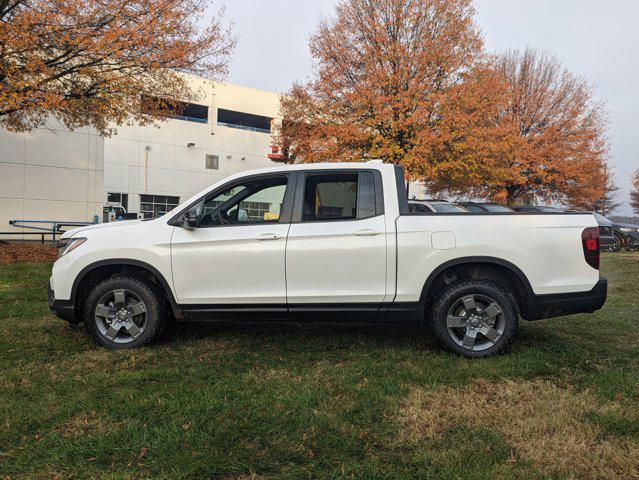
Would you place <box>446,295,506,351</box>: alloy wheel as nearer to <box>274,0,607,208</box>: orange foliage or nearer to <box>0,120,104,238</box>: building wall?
<box>274,0,607,208</box>: orange foliage

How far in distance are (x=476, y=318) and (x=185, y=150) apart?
31902 mm

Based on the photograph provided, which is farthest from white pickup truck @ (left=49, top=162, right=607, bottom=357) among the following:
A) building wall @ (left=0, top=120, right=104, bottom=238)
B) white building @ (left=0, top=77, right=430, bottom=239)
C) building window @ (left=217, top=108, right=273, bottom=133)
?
building window @ (left=217, top=108, right=273, bottom=133)

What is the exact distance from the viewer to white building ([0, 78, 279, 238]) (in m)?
18.9

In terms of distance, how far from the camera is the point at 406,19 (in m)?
16.0

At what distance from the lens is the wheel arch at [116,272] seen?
14.7ft

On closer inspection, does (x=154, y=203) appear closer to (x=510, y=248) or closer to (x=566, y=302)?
(x=510, y=248)

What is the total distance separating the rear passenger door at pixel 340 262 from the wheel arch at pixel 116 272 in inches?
47.1

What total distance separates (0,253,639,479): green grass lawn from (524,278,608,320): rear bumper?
435 millimetres

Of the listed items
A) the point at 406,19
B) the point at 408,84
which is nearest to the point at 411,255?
the point at 408,84

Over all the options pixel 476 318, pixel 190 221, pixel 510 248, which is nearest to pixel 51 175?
pixel 190 221

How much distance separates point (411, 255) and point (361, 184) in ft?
2.81

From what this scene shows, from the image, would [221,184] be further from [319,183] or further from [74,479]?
[74,479]

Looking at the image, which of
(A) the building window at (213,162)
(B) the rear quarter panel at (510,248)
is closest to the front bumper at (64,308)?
(B) the rear quarter panel at (510,248)

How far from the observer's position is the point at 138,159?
31.7m
